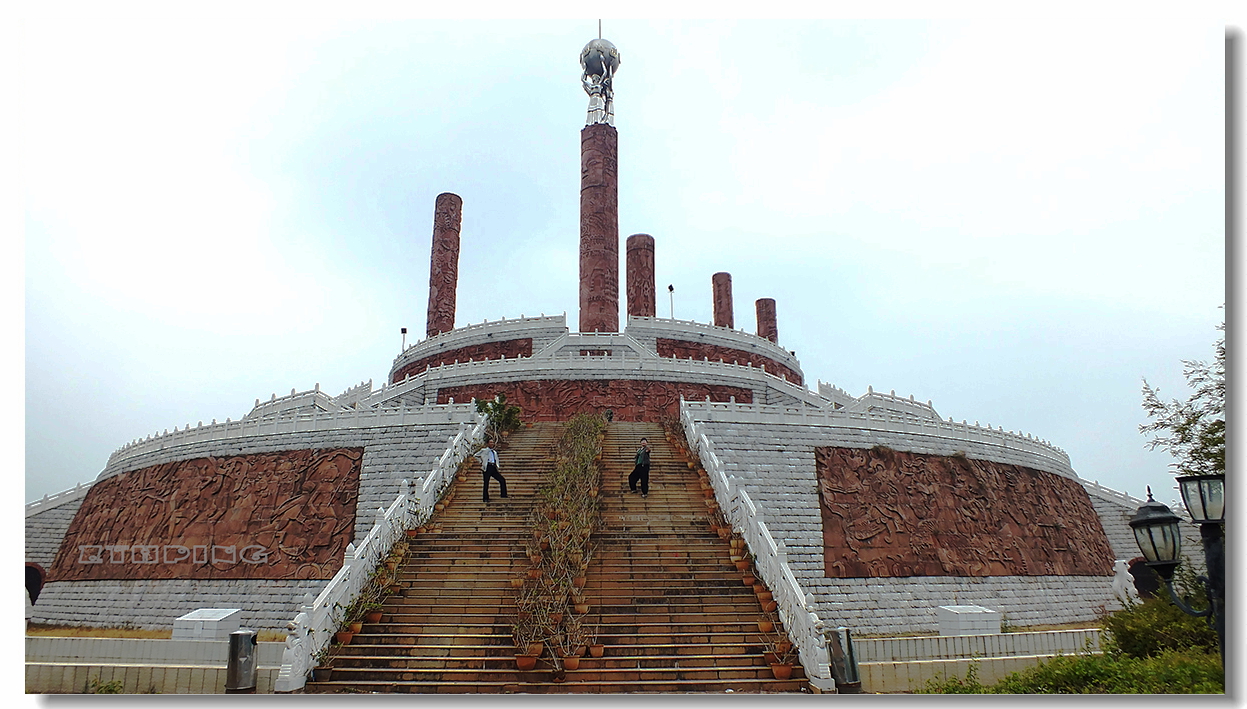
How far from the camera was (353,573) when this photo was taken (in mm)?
9086

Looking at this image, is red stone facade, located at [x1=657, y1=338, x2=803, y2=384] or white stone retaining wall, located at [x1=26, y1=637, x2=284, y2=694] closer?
white stone retaining wall, located at [x1=26, y1=637, x2=284, y2=694]

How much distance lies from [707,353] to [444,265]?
43.2ft

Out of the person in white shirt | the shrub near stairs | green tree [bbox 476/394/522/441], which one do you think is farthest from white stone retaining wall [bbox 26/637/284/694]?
green tree [bbox 476/394/522/441]

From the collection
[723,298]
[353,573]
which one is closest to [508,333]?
[723,298]

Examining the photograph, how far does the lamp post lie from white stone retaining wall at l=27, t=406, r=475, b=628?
963 centimetres

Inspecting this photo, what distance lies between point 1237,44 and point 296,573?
15.1 m

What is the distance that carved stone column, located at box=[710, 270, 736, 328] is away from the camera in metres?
38.4

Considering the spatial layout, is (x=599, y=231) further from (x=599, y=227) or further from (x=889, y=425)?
(x=889, y=425)

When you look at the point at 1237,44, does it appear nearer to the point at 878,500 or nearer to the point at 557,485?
the point at 878,500

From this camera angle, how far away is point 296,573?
1317 centimetres

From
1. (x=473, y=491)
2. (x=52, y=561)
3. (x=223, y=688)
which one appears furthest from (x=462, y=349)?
(x=223, y=688)

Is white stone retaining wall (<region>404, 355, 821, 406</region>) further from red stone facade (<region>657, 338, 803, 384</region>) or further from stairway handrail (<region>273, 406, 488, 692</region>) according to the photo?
stairway handrail (<region>273, 406, 488, 692</region>)

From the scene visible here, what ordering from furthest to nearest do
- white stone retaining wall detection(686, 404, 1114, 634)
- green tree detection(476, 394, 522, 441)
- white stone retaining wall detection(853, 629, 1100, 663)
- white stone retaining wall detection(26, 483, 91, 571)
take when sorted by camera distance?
white stone retaining wall detection(26, 483, 91, 571), green tree detection(476, 394, 522, 441), white stone retaining wall detection(686, 404, 1114, 634), white stone retaining wall detection(853, 629, 1100, 663)

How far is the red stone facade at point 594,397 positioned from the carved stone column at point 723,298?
57.1 feet
